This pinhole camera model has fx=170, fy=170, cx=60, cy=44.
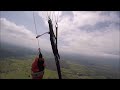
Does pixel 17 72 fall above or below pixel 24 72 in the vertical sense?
above

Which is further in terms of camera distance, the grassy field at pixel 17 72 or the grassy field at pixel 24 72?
the grassy field at pixel 24 72

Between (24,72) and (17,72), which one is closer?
(17,72)

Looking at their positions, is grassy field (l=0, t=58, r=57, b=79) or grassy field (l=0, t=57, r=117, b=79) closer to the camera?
grassy field (l=0, t=58, r=57, b=79)
